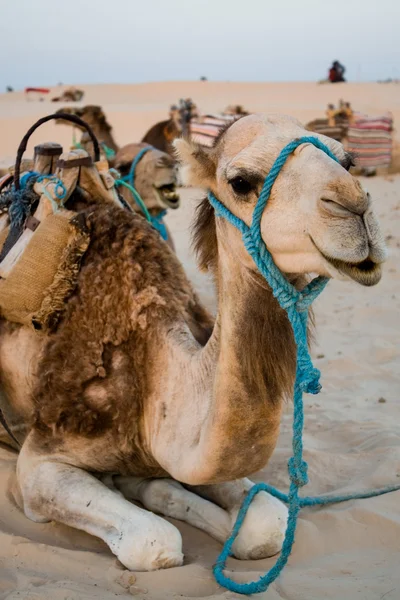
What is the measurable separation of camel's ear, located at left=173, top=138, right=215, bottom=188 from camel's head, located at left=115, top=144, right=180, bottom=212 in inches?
144

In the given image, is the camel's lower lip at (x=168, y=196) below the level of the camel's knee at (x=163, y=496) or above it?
above

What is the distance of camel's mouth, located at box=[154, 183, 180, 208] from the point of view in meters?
6.48

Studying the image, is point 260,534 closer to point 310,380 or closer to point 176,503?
point 176,503

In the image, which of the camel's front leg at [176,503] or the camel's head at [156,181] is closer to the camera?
the camel's front leg at [176,503]

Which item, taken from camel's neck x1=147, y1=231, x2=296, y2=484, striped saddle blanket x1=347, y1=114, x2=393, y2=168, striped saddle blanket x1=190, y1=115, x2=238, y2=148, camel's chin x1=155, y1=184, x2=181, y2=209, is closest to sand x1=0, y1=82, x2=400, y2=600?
camel's neck x1=147, y1=231, x2=296, y2=484

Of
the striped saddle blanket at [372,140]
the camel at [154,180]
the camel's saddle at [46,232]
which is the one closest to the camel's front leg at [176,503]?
the camel's saddle at [46,232]

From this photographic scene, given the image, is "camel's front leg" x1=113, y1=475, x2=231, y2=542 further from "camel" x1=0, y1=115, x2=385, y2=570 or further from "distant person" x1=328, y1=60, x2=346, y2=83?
"distant person" x1=328, y1=60, x2=346, y2=83

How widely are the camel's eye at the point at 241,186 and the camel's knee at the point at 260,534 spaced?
1.34 metres

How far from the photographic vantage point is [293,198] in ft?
7.60

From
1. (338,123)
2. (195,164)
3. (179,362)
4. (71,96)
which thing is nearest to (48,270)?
(179,362)

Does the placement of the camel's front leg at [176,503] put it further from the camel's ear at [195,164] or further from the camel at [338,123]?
the camel at [338,123]

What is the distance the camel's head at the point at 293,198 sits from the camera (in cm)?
213

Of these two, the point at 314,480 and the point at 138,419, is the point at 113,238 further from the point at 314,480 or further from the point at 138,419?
the point at 314,480

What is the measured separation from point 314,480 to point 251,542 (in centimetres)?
93
